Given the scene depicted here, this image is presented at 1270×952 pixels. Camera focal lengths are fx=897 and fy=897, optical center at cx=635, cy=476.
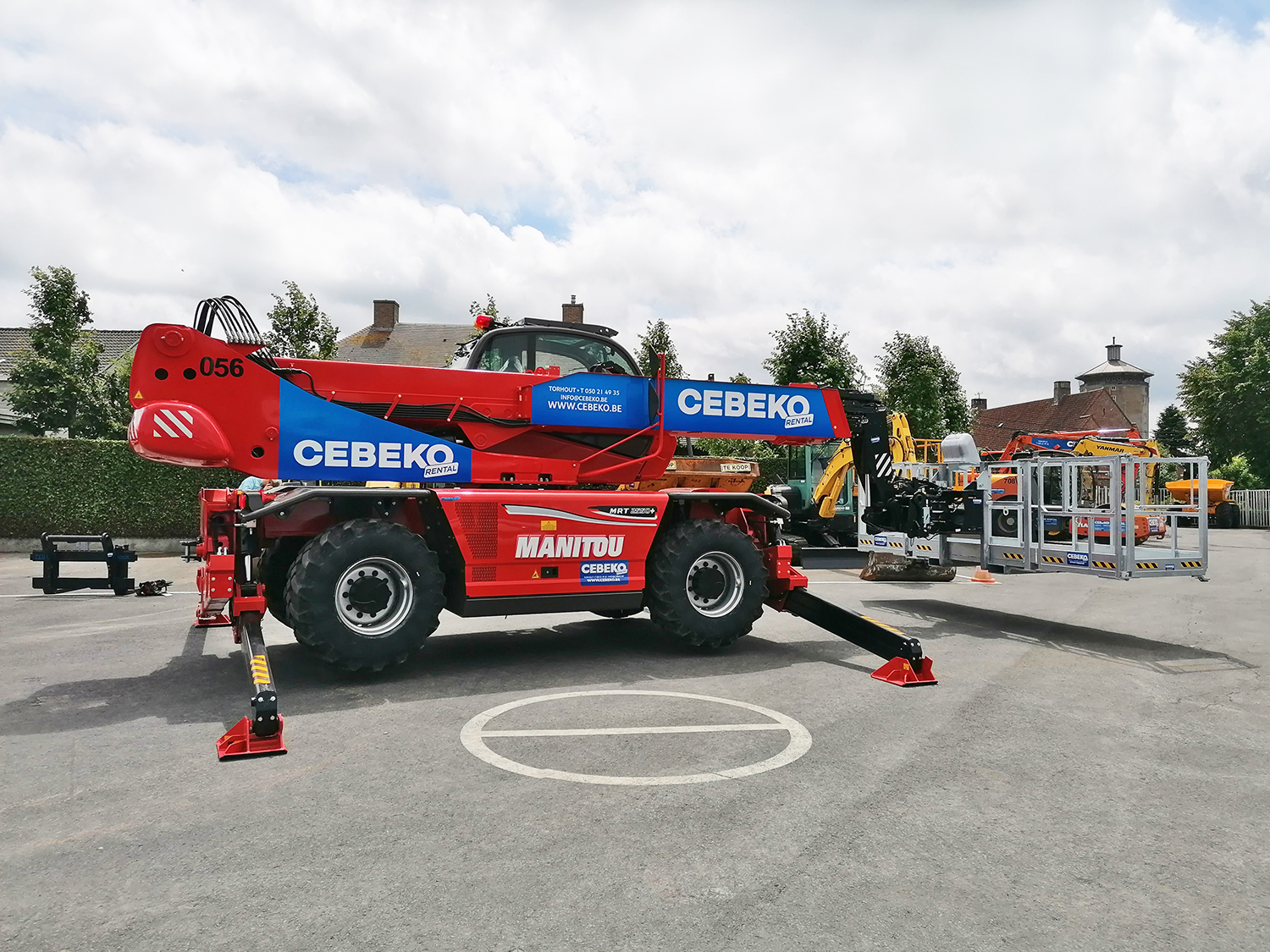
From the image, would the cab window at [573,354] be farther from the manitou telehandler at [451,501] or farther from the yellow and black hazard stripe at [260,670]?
the yellow and black hazard stripe at [260,670]

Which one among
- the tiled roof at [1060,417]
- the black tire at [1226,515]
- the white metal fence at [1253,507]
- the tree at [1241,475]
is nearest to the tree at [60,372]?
the black tire at [1226,515]

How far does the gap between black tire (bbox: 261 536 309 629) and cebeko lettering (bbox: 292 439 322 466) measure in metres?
0.62

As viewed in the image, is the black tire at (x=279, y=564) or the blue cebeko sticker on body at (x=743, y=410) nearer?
the black tire at (x=279, y=564)

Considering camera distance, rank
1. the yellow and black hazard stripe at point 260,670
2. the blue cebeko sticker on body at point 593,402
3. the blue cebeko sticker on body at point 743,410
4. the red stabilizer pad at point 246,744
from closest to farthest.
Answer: the red stabilizer pad at point 246,744, the yellow and black hazard stripe at point 260,670, the blue cebeko sticker on body at point 593,402, the blue cebeko sticker on body at point 743,410

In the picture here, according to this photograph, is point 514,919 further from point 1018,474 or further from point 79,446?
point 79,446

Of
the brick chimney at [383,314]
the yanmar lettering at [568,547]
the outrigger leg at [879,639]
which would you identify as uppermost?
the brick chimney at [383,314]

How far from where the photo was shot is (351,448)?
7.27 meters

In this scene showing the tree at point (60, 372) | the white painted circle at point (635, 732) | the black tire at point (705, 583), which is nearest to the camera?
the white painted circle at point (635, 732)

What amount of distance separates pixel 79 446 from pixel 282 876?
20.0m

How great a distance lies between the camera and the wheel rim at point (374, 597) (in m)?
6.63

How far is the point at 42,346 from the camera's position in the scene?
23.6m

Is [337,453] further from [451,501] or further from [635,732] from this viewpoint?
[635,732]

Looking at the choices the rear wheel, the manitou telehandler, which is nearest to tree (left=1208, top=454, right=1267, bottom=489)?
the rear wheel

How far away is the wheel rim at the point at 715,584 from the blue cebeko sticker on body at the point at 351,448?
87.4 inches
